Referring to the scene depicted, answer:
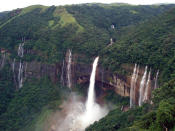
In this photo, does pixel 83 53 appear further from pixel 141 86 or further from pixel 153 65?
pixel 153 65

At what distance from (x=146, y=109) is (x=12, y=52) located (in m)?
31.3

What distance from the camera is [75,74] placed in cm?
4056

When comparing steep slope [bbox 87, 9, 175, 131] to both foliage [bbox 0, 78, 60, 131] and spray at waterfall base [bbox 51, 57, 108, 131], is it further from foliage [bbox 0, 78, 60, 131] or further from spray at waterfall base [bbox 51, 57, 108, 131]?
foliage [bbox 0, 78, 60, 131]

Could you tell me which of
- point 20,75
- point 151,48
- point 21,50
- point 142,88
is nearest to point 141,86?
point 142,88

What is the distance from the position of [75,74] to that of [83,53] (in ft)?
13.0

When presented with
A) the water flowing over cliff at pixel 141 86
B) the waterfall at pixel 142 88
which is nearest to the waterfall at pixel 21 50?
the water flowing over cliff at pixel 141 86

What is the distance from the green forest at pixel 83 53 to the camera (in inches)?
985

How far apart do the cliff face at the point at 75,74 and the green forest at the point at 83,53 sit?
0.77 m

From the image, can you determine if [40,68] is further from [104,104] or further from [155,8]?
[155,8]

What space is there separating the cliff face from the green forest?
0.77 metres

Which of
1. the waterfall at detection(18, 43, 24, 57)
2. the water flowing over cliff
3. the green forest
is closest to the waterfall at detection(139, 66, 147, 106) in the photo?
the water flowing over cliff

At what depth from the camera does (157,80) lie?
28.0 m

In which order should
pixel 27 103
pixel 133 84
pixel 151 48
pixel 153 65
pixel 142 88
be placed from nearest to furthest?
pixel 153 65, pixel 142 88, pixel 133 84, pixel 151 48, pixel 27 103

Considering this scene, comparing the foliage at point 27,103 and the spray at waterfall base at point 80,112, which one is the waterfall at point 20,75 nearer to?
the foliage at point 27,103
